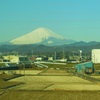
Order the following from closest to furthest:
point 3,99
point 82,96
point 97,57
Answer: point 3,99, point 82,96, point 97,57

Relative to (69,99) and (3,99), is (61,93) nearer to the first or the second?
(69,99)

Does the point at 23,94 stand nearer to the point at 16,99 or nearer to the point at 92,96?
the point at 16,99

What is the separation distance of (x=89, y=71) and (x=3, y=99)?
111ft

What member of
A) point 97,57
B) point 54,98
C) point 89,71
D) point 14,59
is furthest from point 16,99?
point 14,59

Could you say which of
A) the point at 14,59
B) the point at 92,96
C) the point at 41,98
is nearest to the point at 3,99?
the point at 41,98

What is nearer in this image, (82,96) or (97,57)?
(82,96)

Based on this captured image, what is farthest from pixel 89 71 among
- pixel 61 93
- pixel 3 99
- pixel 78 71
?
pixel 3 99

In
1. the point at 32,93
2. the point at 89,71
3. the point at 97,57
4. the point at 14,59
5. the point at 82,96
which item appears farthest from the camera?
the point at 14,59

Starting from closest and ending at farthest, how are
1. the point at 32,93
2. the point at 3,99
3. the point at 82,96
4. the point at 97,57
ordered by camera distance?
1. the point at 3,99
2. the point at 82,96
3. the point at 32,93
4. the point at 97,57

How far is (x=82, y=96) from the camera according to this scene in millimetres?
20625

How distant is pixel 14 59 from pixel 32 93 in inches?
3043

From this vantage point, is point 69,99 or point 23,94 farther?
point 23,94

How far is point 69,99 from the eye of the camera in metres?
19.5

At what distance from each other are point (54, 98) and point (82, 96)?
5.72 feet
